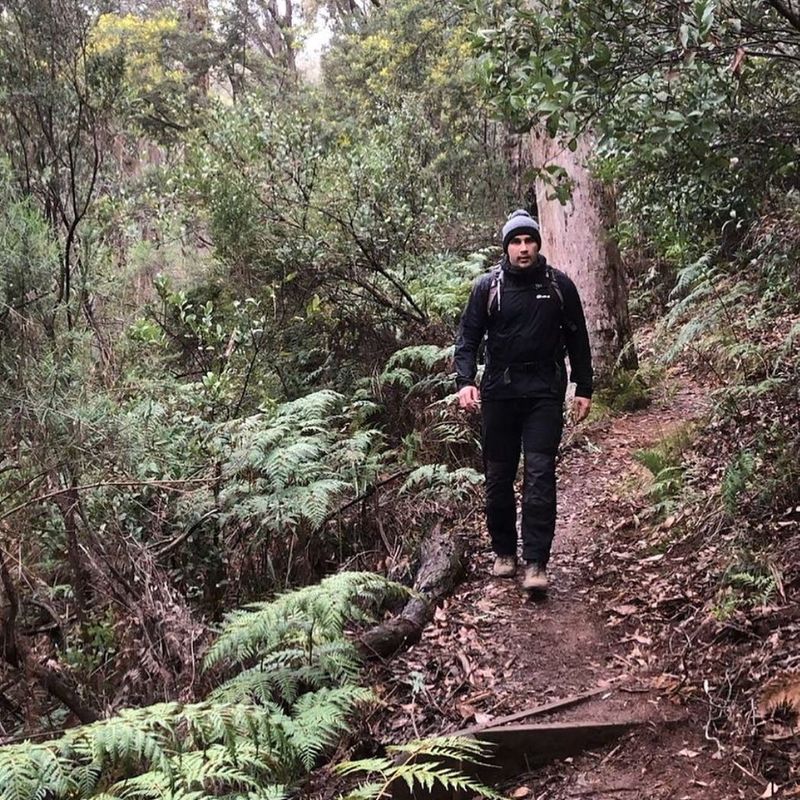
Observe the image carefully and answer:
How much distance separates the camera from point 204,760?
2.83 metres

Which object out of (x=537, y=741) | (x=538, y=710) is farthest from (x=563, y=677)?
(x=537, y=741)

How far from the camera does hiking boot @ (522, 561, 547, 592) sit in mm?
4776

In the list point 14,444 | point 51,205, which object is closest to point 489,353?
point 14,444

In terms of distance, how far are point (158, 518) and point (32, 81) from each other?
3640mm

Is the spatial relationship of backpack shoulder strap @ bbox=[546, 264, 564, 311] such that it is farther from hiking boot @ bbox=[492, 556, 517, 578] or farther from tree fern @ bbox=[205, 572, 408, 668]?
tree fern @ bbox=[205, 572, 408, 668]

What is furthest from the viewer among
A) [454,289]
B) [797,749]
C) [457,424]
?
[454,289]

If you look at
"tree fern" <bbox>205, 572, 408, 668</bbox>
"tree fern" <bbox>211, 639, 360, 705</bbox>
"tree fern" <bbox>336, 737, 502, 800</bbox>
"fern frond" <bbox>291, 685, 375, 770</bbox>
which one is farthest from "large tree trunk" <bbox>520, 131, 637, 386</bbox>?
"tree fern" <bbox>336, 737, 502, 800</bbox>

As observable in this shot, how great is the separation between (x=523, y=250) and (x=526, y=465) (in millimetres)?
1289

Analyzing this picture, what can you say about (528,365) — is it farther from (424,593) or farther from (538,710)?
(538,710)

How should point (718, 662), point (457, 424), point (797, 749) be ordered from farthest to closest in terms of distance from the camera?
1. point (457, 424)
2. point (718, 662)
3. point (797, 749)

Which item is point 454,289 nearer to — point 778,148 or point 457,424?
point 457,424

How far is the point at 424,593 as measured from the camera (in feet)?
16.4

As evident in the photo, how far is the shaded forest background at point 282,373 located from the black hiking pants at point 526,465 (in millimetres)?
883

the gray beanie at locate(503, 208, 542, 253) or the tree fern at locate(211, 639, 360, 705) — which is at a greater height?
the gray beanie at locate(503, 208, 542, 253)
